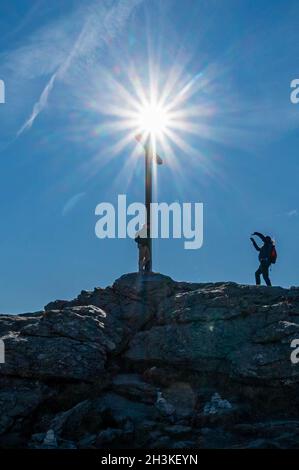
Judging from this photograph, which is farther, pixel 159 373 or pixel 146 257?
pixel 146 257

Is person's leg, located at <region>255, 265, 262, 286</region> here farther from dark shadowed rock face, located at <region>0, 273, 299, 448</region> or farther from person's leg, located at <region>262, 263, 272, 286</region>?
dark shadowed rock face, located at <region>0, 273, 299, 448</region>

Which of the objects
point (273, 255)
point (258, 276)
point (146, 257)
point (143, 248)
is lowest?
point (258, 276)

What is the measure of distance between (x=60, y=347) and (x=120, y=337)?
2979mm

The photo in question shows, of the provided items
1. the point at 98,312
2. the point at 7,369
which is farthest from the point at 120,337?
the point at 7,369

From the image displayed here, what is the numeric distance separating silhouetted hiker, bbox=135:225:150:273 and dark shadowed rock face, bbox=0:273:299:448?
3.09 metres

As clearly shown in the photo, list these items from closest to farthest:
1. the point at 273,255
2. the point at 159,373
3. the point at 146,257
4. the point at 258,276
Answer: the point at 159,373, the point at 273,255, the point at 258,276, the point at 146,257

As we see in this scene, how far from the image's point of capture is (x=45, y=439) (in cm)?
1312

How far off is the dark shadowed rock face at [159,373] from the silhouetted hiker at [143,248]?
309cm

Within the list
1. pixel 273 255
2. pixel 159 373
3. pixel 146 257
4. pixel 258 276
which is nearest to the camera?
pixel 159 373

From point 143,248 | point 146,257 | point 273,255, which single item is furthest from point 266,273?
point 143,248

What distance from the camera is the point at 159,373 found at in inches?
659

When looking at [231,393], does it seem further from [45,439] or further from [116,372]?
[45,439]

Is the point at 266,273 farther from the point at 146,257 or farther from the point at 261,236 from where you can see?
the point at 146,257

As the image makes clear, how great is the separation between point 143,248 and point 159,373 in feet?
28.8
